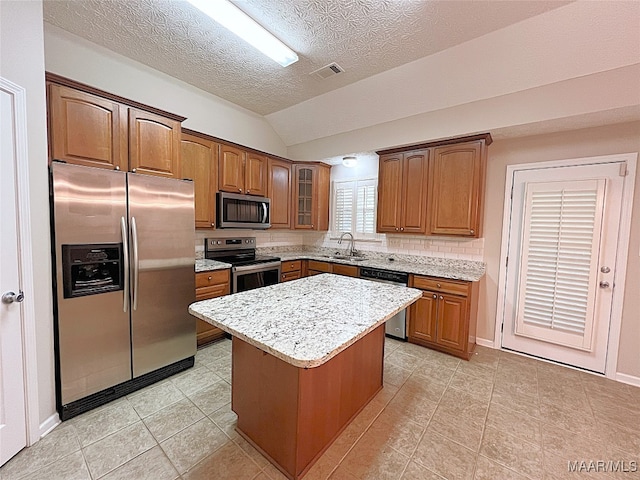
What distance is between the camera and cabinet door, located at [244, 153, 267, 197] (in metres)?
3.69

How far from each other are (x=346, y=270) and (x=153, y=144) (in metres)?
2.62

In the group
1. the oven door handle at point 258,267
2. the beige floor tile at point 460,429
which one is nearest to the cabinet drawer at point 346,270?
the oven door handle at point 258,267

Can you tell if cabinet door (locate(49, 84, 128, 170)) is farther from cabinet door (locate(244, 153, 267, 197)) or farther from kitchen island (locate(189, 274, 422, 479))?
cabinet door (locate(244, 153, 267, 197))

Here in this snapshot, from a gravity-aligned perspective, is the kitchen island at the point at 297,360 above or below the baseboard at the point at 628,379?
above

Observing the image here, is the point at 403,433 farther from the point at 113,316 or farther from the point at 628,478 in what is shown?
the point at 113,316

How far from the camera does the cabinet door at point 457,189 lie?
3.00 meters

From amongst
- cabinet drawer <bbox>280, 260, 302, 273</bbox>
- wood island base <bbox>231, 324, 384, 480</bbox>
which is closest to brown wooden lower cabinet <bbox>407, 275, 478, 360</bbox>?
wood island base <bbox>231, 324, 384, 480</bbox>

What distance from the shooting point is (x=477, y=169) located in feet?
9.75

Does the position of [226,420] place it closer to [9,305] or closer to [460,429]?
[9,305]

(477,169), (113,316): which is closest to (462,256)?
(477,169)

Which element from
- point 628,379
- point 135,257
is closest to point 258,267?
point 135,257

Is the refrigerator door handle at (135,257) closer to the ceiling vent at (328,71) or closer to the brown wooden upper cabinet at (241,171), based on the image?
the brown wooden upper cabinet at (241,171)

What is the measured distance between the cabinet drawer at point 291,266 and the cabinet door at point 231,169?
1214 mm

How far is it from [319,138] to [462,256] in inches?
103
